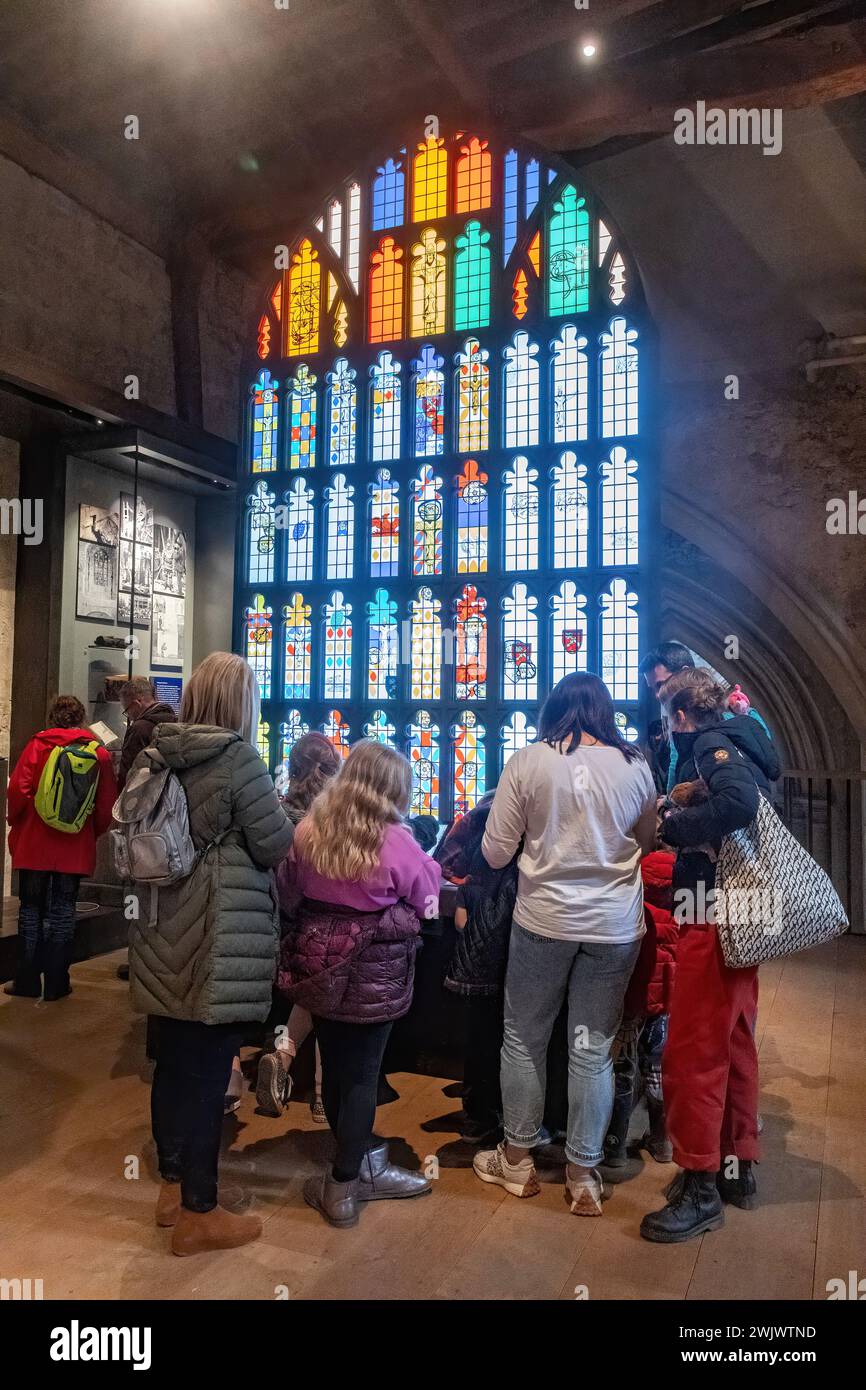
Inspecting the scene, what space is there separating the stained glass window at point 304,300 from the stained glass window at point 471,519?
1365 mm

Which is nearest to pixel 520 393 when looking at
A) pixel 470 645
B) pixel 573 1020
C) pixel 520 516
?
pixel 520 516

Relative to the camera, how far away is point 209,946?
2279mm

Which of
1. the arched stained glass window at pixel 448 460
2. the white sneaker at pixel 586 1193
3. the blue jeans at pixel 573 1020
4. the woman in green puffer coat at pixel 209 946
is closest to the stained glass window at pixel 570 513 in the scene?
the arched stained glass window at pixel 448 460

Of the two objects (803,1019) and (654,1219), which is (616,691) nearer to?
(803,1019)

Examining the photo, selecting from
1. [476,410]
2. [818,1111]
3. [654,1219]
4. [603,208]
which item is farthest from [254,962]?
[603,208]

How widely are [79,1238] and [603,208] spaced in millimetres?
5113

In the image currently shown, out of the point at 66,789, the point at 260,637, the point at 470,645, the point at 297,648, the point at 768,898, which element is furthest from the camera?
the point at 260,637

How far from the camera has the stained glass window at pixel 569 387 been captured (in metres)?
4.85

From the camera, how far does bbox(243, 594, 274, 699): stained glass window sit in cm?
563

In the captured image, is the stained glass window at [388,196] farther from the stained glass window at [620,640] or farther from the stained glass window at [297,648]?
the stained glass window at [620,640]

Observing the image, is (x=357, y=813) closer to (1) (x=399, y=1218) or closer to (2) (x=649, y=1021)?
(1) (x=399, y=1218)

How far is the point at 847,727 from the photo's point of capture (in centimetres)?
713

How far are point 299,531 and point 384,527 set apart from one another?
0.59m

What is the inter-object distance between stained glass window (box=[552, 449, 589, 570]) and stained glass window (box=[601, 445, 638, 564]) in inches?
4.3
